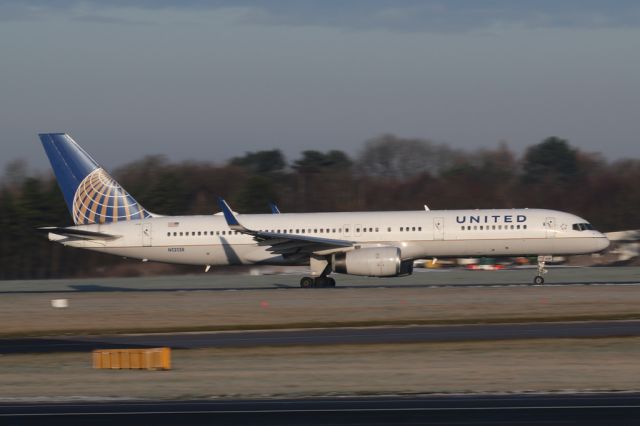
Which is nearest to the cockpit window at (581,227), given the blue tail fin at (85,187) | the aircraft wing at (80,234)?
the blue tail fin at (85,187)

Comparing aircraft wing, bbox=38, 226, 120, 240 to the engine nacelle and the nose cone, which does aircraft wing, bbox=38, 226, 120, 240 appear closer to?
the engine nacelle

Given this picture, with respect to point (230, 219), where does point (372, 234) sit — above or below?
below

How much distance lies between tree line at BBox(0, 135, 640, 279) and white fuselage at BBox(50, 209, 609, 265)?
1618 cm

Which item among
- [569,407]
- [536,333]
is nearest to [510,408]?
[569,407]

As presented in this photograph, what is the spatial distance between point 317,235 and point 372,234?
2615 mm

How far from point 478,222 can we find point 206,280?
766 inches

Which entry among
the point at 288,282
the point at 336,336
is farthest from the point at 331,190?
the point at 336,336

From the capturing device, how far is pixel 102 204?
4766 centimetres

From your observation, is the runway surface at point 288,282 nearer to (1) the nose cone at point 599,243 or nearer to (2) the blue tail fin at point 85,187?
(1) the nose cone at point 599,243

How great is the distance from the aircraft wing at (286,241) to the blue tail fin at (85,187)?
6.73 metres

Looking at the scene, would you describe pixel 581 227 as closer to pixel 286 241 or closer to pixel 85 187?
pixel 286 241

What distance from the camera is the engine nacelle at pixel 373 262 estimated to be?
42.2m

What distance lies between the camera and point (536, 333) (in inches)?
1092

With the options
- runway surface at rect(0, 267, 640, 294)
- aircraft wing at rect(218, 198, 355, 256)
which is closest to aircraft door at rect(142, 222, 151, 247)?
runway surface at rect(0, 267, 640, 294)
